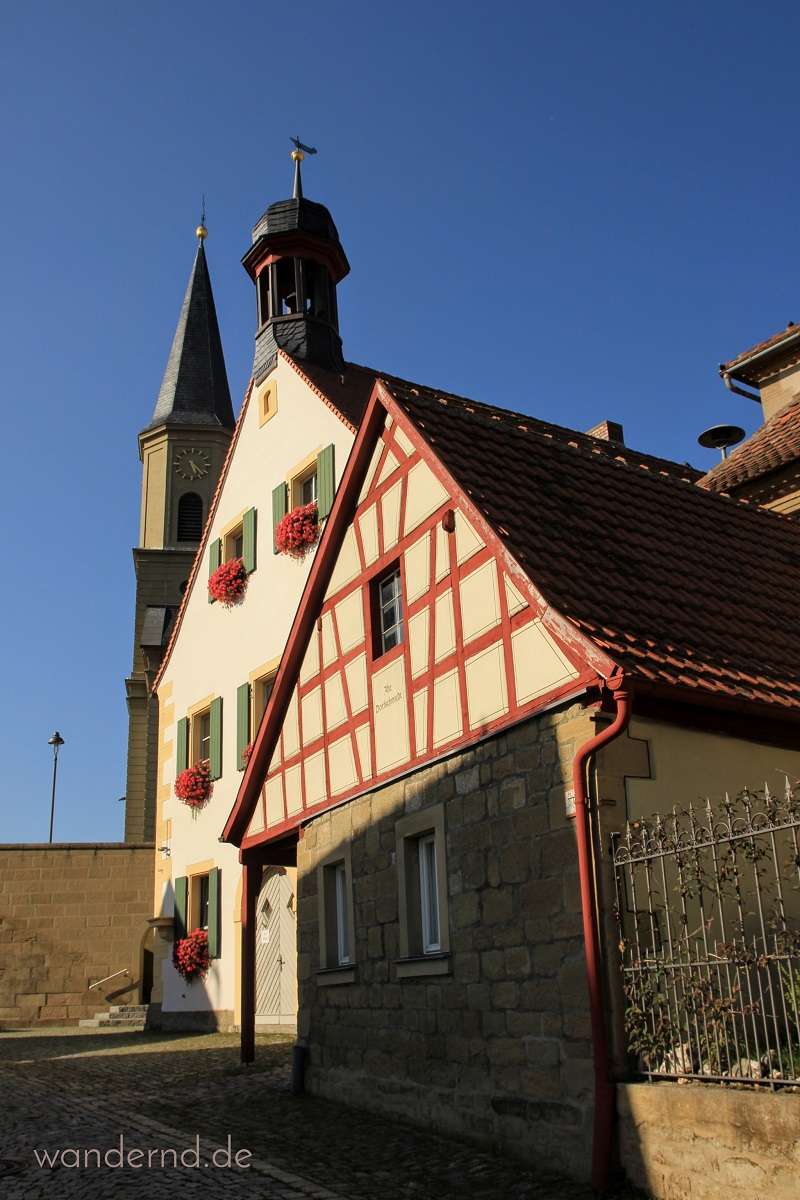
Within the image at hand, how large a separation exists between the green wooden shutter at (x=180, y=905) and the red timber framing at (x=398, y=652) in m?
7.29

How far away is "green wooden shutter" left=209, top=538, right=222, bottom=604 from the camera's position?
67.7 ft

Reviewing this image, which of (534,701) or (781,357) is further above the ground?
(781,357)

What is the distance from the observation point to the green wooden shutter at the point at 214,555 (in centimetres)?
2064

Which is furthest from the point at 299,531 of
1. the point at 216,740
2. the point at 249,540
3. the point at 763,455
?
the point at 763,455

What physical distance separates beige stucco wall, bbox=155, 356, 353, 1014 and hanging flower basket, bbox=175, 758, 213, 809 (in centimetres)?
19

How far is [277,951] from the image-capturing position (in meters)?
17.5

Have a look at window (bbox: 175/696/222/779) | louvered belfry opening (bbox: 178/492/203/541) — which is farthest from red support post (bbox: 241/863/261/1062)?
louvered belfry opening (bbox: 178/492/203/541)

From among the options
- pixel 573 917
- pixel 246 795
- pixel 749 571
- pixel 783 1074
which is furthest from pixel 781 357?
pixel 783 1074

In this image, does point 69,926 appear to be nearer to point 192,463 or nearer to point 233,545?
point 233,545

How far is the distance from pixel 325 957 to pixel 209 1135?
244 centimetres

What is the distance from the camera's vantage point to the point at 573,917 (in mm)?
7305

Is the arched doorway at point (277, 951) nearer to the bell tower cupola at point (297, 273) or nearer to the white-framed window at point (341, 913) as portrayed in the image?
the white-framed window at point (341, 913)

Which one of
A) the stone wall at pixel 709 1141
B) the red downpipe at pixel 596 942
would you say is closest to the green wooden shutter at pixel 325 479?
the red downpipe at pixel 596 942

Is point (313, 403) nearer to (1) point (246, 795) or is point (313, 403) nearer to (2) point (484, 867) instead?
(1) point (246, 795)
